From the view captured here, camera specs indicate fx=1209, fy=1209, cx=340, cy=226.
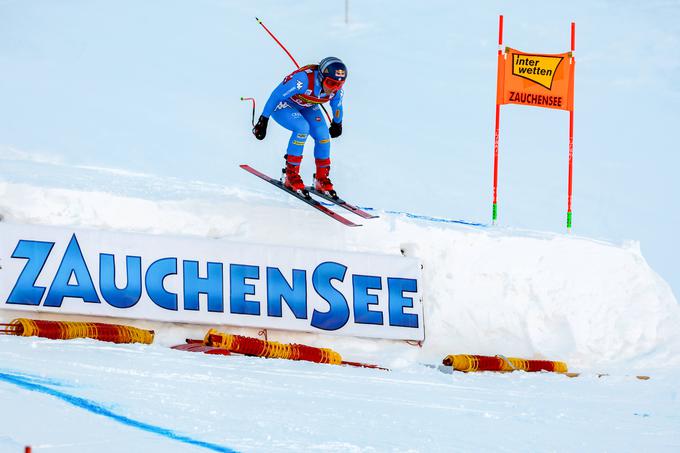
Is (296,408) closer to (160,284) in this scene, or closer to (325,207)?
(160,284)

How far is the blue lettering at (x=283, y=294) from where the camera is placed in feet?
34.3

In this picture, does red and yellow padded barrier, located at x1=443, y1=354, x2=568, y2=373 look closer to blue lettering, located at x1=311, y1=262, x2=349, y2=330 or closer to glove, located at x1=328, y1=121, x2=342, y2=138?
blue lettering, located at x1=311, y1=262, x2=349, y2=330

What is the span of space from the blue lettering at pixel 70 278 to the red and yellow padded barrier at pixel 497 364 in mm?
3153

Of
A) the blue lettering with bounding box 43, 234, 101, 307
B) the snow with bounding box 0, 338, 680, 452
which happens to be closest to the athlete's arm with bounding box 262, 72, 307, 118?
the blue lettering with bounding box 43, 234, 101, 307

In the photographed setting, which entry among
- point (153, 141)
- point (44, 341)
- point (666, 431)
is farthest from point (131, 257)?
point (153, 141)

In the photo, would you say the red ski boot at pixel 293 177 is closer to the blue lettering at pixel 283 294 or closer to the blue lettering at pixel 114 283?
the blue lettering at pixel 283 294

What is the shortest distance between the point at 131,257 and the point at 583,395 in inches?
155

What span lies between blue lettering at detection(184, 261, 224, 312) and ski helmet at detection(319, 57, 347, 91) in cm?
199

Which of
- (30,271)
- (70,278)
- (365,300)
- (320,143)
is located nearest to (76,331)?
(70,278)

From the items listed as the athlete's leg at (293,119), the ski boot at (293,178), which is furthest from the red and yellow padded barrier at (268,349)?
the athlete's leg at (293,119)

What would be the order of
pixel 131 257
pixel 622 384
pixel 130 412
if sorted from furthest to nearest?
pixel 622 384, pixel 131 257, pixel 130 412

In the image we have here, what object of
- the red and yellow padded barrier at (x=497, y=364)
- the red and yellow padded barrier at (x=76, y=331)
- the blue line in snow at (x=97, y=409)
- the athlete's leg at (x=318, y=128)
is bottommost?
the red and yellow padded barrier at (x=497, y=364)

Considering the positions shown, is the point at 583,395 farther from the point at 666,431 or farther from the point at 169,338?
the point at 169,338

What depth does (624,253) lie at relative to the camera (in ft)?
40.5
